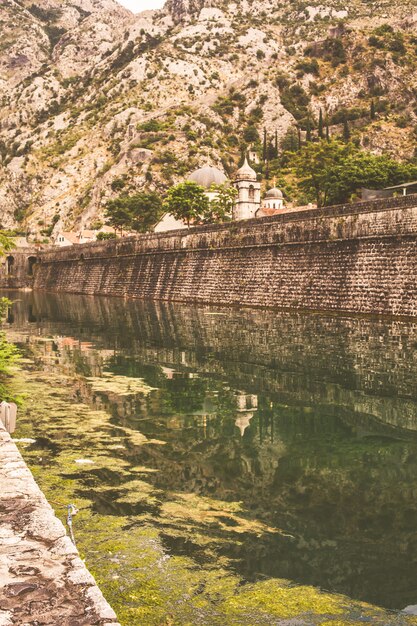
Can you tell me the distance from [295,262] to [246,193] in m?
46.1

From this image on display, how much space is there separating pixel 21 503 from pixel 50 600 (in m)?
1.58

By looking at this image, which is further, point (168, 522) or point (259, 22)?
point (259, 22)

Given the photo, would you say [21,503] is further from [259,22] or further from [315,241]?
[259,22]

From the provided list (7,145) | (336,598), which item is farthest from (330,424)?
(7,145)

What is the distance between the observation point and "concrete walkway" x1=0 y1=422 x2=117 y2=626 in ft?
11.1

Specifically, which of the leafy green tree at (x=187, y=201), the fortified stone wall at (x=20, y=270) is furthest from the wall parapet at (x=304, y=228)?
the fortified stone wall at (x=20, y=270)

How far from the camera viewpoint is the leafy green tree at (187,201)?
69.4 metres

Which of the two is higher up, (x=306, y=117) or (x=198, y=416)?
(x=306, y=117)

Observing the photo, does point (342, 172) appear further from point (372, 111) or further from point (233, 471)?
point (372, 111)

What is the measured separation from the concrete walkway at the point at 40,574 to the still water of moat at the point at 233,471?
108 cm

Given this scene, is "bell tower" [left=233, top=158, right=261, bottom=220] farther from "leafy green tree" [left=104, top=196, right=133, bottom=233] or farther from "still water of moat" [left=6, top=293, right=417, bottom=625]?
"still water of moat" [left=6, top=293, right=417, bottom=625]

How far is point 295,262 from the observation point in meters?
33.5

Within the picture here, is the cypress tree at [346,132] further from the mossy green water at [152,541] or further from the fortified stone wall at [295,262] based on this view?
the mossy green water at [152,541]

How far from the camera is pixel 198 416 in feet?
38.8
